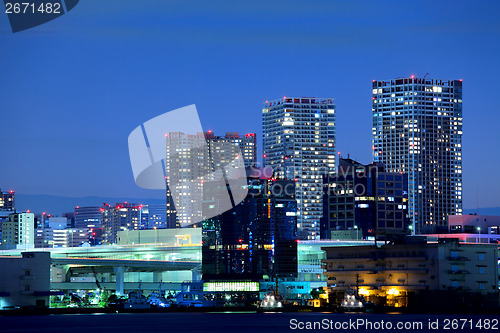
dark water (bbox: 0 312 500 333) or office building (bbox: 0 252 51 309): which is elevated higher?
office building (bbox: 0 252 51 309)

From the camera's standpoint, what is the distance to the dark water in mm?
71562

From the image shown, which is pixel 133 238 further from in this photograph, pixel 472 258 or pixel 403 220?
pixel 472 258

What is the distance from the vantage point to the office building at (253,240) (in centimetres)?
12925

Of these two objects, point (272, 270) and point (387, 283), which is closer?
point (387, 283)

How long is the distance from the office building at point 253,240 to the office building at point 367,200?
54.1 m

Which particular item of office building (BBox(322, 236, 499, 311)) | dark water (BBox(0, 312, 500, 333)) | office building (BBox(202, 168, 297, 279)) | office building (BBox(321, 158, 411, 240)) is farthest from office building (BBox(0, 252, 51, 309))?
office building (BBox(321, 158, 411, 240))

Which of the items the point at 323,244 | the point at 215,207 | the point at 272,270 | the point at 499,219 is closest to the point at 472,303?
the point at 272,270

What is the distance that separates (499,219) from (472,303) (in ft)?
273

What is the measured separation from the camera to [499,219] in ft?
573

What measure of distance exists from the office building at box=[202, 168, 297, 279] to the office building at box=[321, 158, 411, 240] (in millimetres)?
54108

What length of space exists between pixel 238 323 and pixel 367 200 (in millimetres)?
109798

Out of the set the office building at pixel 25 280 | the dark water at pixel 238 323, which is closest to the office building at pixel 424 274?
the dark water at pixel 238 323

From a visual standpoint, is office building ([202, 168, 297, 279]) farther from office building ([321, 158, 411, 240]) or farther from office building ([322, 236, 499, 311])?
office building ([321, 158, 411, 240])

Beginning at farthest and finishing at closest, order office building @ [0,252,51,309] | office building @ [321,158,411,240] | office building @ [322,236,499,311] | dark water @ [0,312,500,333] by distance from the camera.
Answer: office building @ [321,158,411,240]
office building @ [322,236,499,311]
office building @ [0,252,51,309]
dark water @ [0,312,500,333]
